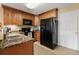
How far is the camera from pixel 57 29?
5.03 ft

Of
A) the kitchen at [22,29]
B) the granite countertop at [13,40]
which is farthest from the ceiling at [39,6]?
the granite countertop at [13,40]

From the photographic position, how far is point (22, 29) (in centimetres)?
148

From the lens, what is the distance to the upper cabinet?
1391 millimetres

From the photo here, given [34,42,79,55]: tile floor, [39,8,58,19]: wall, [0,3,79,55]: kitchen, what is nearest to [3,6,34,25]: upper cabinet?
[0,3,79,55]: kitchen

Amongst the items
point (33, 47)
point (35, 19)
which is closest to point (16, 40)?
point (33, 47)

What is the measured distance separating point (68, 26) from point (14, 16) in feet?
2.75

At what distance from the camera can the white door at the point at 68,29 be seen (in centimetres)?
146

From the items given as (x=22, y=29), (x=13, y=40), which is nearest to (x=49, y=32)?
(x=22, y=29)

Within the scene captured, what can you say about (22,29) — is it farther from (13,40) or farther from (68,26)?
(68,26)

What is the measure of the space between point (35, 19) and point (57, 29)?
0.38m

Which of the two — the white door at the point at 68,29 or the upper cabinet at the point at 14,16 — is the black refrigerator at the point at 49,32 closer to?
the white door at the point at 68,29

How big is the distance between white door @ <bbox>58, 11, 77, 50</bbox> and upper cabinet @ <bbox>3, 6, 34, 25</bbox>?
0.49m

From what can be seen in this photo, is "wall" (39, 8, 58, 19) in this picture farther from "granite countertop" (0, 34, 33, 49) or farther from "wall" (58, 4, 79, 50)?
"granite countertop" (0, 34, 33, 49)
